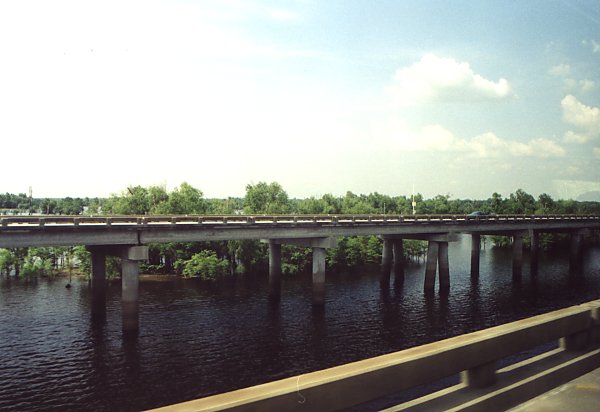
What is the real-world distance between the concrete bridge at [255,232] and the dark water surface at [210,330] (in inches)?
145

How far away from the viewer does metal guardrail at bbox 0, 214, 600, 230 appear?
4053 cm

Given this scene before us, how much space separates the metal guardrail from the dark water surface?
9401mm

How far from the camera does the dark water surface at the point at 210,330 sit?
3100 centimetres

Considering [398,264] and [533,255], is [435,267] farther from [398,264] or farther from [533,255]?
[533,255]

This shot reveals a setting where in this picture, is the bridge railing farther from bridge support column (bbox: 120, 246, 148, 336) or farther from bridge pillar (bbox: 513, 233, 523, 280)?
bridge pillar (bbox: 513, 233, 523, 280)

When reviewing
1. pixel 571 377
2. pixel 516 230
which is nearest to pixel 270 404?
pixel 571 377

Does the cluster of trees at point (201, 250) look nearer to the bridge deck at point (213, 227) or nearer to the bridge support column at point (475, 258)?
the bridge support column at point (475, 258)

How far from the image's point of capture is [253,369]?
33625 millimetres

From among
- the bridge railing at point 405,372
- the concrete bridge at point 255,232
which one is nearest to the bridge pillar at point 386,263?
the concrete bridge at point 255,232

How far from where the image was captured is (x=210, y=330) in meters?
43.3

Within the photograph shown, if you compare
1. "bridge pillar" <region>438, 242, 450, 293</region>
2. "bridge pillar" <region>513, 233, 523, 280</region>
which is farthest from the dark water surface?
"bridge pillar" <region>513, 233, 523, 280</region>

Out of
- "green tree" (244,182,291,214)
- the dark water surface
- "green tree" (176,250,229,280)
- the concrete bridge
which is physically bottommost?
the dark water surface

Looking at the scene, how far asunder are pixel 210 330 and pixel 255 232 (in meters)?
13.1

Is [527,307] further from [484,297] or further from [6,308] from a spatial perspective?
[6,308]
